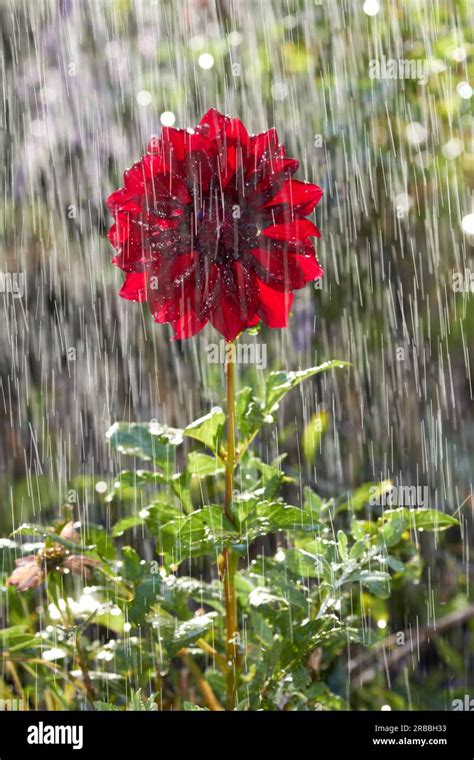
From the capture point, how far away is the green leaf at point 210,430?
34.3 inches

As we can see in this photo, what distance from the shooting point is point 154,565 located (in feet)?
3.09

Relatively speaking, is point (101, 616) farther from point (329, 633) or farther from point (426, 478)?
point (426, 478)

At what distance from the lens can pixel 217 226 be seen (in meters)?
0.79

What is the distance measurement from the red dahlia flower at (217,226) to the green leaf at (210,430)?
0.10 meters

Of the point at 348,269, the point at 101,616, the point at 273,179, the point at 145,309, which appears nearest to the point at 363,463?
the point at 348,269

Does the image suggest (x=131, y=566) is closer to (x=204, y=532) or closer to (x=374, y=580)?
(x=204, y=532)

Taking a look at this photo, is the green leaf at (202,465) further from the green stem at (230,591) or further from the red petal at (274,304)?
the red petal at (274,304)

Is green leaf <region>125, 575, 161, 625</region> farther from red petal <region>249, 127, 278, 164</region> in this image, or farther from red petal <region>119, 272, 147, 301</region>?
red petal <region>249, 127, 278, 164</region>

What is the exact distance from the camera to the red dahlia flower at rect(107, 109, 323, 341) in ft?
2.62

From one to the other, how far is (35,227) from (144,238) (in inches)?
45.7

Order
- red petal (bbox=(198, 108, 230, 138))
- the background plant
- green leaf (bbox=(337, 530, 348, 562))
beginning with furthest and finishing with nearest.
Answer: the background plant < green leaf (bbox=(337, 530, 348, 562)) < red petal (bbox=(198, 108, 230, 138))

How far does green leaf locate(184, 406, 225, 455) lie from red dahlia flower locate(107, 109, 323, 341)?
10cm

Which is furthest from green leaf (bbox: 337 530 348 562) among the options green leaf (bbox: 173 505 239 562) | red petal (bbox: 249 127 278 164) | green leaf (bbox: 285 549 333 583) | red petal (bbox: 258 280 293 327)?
red petal (bbox: 249 127 278 164)
